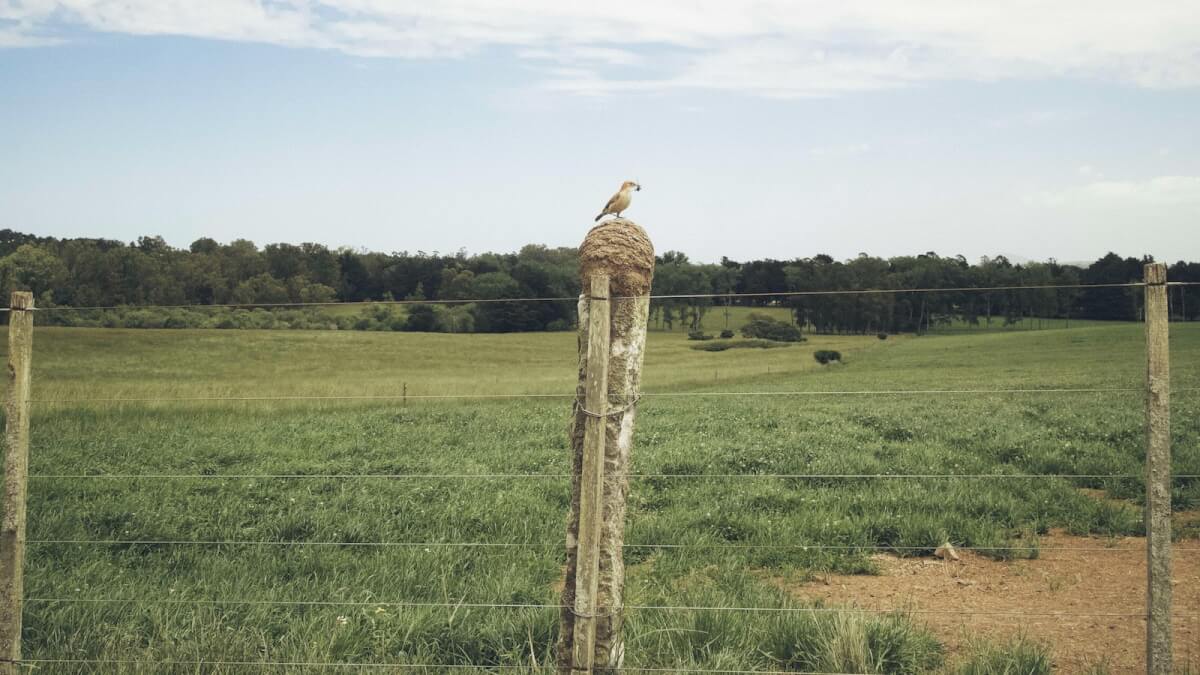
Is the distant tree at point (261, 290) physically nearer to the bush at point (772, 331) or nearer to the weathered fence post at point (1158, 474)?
the bush at point (772, 331)

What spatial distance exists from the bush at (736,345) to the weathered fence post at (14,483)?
60.0 meters

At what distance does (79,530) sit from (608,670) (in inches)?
269

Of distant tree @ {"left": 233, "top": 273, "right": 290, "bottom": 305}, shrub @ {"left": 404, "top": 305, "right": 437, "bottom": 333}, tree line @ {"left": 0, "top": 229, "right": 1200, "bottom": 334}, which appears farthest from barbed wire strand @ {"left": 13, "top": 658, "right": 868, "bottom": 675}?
Answer: distant tree @ {"left": 233, "top": 273, "right": 290, "bottom": 305}

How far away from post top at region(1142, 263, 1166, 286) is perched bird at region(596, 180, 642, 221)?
310 centimetres

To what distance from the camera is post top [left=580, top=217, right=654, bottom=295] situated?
180 inches

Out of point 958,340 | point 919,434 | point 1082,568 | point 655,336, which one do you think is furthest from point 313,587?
point 655,336

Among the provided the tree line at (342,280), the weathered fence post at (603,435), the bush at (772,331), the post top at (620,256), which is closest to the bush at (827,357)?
the tree line at (342,280)

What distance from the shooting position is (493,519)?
8.80m

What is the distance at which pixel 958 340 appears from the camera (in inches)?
2343

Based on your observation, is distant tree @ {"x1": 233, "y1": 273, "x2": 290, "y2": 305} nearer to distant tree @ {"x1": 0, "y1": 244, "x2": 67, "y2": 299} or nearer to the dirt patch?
distant tree @ {"x1": 0, "y1": 244, "x2": 67, "y2": 299}

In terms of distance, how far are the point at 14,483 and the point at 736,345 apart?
218 ft

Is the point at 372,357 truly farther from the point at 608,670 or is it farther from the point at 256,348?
the point at 608,670

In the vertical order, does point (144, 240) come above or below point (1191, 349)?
above

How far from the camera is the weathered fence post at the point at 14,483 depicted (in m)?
4.64
